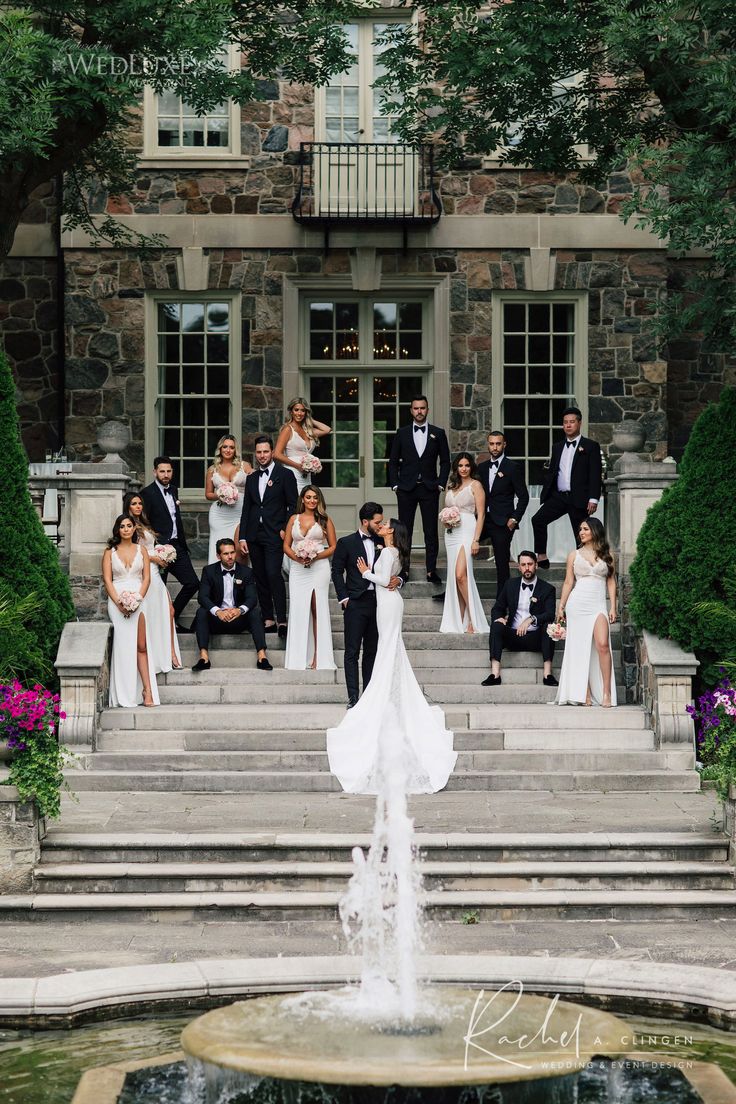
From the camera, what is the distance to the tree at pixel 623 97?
1441 centimetres

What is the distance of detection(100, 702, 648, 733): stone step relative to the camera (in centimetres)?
1426

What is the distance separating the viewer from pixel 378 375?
70.6 feet

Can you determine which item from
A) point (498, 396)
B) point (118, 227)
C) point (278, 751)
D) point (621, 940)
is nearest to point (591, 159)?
point (498, 396)

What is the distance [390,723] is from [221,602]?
2913 millimetres

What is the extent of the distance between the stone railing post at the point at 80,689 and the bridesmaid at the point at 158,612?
2.48ft

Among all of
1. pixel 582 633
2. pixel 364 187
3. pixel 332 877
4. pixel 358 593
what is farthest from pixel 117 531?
pixel 364 187

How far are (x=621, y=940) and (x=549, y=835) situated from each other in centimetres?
155

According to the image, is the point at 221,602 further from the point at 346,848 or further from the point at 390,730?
the point at 346,848

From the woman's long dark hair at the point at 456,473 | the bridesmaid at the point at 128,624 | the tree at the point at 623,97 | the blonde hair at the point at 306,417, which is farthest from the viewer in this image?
the blonde hair at the point at 306,417

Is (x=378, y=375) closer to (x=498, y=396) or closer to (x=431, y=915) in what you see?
(x=498, y=396)

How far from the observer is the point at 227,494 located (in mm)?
16406

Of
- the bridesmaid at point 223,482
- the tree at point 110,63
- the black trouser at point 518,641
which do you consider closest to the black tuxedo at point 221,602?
the bridesmaid at point 223,482

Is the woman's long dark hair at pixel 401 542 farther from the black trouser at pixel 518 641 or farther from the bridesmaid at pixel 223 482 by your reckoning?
the bridesmaid at pixel 223 482

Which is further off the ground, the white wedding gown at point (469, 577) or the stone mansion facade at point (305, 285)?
the stone mansion facade at point (305, 285)
